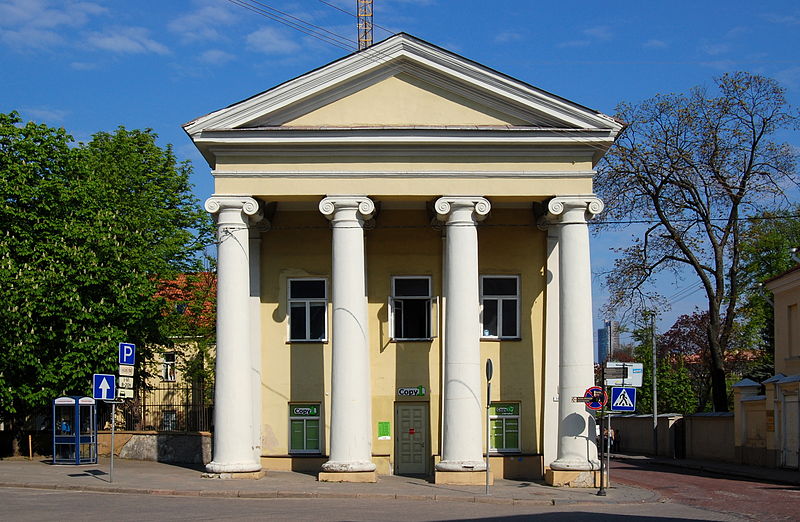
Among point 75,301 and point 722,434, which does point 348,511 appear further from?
point 722,434

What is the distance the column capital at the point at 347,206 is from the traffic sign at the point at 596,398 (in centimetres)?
679

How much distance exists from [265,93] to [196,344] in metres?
24.7

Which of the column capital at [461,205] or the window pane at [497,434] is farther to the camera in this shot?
the window pane at [497,434]

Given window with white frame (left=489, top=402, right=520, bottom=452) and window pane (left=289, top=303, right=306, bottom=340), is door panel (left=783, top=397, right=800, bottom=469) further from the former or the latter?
window pane (left=289, top=303, right=306, bottom=340)

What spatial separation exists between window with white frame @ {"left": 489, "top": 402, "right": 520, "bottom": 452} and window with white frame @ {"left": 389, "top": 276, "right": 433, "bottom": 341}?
2.78 meters

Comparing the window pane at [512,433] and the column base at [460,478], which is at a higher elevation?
the window pane at [512,433]

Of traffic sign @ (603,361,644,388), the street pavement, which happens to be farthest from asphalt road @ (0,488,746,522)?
traffic sign @ (603,361,644,388)

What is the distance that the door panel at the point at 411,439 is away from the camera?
26953mm

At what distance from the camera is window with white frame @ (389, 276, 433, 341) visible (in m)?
27.4

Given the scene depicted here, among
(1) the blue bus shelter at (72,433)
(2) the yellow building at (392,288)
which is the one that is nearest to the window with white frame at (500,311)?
(2) the yellow building at (392,288)

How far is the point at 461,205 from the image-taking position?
2491 centimetres

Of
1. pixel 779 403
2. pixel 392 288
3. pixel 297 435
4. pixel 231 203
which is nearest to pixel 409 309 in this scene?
pixel 392 288

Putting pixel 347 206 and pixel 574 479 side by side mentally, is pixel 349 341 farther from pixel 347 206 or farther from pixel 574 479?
pixel 574 479

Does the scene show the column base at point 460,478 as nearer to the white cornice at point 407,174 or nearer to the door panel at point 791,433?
the white cornice at point 407,174
